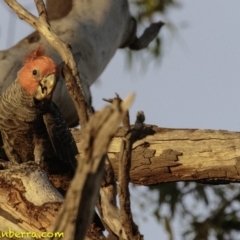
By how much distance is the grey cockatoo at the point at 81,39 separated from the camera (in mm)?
3730

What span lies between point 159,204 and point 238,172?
1460 millimetres

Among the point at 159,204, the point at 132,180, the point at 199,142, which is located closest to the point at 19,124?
the point at 132,180

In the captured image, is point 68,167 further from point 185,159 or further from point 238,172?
point 238,172

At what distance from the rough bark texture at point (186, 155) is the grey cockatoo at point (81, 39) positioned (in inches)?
24.5

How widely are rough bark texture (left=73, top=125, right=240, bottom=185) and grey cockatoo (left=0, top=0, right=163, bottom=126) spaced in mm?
622

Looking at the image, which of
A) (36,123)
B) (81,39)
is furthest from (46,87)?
(81,39)

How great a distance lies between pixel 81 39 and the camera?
3947 mm

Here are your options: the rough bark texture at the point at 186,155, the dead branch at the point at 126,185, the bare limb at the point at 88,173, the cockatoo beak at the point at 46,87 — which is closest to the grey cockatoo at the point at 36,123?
the cockatoo beak at the point at 46,87

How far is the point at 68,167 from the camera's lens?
331cm

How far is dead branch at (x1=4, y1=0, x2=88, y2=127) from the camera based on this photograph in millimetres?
2416

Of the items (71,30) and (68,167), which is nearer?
(68,167)

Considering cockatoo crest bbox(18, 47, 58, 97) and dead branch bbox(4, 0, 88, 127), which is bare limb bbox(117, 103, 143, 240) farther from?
cockatoo crest bbox(18, 47, 58, 97)

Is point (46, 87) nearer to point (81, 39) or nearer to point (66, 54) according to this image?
point (66, 54)

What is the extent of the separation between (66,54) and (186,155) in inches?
38.6
